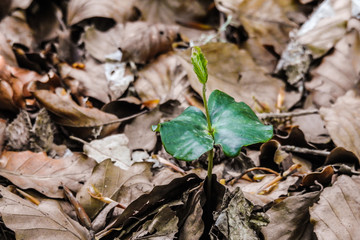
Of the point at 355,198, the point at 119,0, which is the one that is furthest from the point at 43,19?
the point at 355,198

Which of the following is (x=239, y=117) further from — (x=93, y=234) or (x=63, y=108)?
(x=63, y=108)

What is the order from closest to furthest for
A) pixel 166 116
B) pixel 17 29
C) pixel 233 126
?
pixel 233 126 < pixel 166 116 < pixel 17 29

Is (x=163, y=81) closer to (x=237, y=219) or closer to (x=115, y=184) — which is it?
(x=115, y=184)

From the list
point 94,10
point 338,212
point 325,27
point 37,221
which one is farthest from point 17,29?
point 338,212

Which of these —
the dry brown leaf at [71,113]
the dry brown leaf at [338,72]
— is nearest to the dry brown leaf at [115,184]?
the dry brown leaf at [71,113]

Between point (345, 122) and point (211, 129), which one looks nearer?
point (211, 129)

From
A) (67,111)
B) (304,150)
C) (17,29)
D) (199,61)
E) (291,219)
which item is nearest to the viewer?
(199,61)
